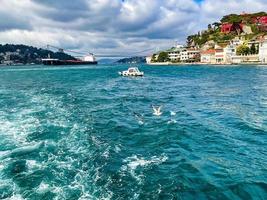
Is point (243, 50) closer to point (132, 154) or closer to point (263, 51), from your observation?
point (263, 51)

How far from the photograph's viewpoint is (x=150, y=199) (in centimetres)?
1532

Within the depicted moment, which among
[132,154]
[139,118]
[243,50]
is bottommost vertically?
[139,118]

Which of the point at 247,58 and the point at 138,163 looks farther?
the point at 247,58

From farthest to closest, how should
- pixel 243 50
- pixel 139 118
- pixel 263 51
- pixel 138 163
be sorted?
1. pixel 243 50
2. pixel 263 51
3. pixel 139 118
4. pixel 138 163

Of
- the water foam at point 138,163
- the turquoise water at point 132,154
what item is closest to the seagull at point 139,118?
the turquoise water at point 132,154

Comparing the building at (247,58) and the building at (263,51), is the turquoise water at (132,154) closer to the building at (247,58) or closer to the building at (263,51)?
the building at (263,51)

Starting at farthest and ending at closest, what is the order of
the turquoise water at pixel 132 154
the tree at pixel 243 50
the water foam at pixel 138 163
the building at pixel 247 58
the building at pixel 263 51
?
1. the tree at pixel 243 50
2. the building at pixel 247 58
3. the building at pixel 263 51
4. the water foam at pixel 138 163
5. the turquoise water at pixel 132 154

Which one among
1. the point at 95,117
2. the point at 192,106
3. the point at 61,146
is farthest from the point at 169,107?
the point at 61,146

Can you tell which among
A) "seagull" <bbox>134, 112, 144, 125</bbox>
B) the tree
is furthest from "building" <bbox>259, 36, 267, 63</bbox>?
"seagull" <bbox>134, 112, 144, 125</bbox>

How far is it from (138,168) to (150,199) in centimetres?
392

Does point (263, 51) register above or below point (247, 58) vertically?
above

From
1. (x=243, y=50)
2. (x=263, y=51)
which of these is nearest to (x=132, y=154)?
(x=263, y=51)

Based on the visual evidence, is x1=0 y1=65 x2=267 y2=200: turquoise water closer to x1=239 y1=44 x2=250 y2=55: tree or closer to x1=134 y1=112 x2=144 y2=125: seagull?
x1=134 y1=112 x2=144 y2=125: seagull

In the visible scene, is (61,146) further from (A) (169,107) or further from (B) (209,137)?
(A) (169,107)
